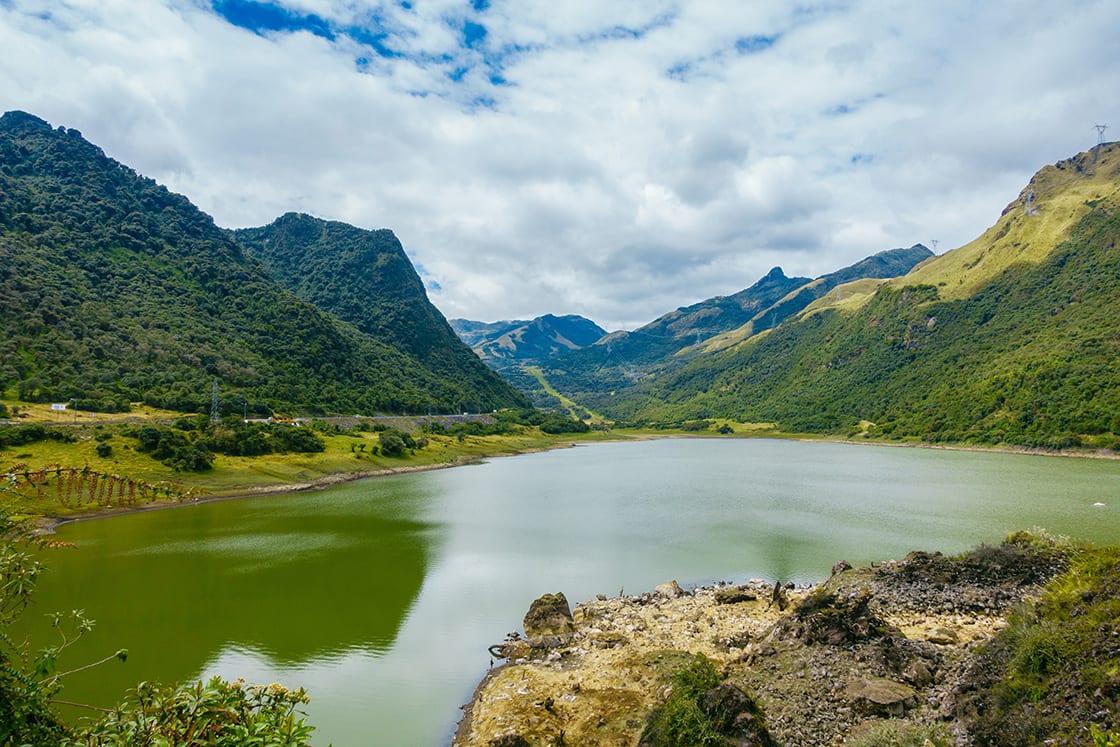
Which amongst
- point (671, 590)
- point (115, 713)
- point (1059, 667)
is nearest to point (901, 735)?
point (1059, 667)

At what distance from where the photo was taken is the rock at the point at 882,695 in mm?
12141

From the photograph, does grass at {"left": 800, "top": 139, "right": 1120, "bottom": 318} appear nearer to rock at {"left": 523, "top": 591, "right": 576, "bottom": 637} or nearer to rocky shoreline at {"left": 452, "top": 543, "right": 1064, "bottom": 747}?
rocky shoreline at {"left": 452, "top": 543, "right": 1064, "bottom": 747}

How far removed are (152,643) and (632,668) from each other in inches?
717

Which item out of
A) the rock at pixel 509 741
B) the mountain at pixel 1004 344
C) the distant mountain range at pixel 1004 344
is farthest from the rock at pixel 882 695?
the mountain at pixel 1004 344

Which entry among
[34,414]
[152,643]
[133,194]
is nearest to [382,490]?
[34,414]

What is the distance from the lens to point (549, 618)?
70.2ft

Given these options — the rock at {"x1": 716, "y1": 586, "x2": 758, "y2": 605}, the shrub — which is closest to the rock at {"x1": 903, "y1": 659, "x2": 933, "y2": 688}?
the rock at {"x1": 716, "y1": 586, "x2": 758, "y2": 605}

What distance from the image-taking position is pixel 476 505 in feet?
173

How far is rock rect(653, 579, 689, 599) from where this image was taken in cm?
2464

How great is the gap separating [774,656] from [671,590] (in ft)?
31.4

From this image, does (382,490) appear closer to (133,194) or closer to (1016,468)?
(1016,468)

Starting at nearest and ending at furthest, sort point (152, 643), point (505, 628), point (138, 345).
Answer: point (152, 643) → point (505, 628) → point (138, 345)

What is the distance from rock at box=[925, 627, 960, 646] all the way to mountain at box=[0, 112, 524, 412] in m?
79.5

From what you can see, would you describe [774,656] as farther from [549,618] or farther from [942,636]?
[549,618]
